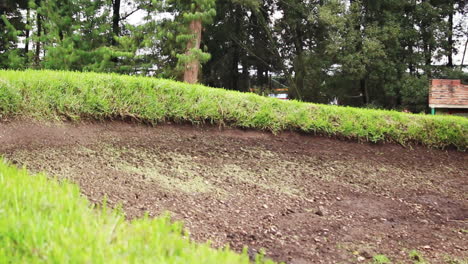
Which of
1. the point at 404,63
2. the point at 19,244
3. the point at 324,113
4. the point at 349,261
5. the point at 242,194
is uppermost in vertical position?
the point at 404,63

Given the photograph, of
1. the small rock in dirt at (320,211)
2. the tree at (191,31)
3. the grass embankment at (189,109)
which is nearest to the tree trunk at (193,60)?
the tree at (191,31)

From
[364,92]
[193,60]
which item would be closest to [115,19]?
[193,60]

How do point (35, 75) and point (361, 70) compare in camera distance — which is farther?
point (361, 70)

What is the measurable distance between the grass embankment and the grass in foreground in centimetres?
241

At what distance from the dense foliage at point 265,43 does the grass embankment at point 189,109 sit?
508cm

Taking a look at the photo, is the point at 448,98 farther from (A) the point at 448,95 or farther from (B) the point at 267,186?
(B) the point at 267,186

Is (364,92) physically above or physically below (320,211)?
above

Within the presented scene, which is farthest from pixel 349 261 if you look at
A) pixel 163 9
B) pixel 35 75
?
pixel 163 9

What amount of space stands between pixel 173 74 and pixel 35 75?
6341mm

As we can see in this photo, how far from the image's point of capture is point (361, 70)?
1430cm

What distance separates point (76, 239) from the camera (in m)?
1.02

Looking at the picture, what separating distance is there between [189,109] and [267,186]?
144 cm

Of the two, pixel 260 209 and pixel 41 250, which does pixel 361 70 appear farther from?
pixel 41 250

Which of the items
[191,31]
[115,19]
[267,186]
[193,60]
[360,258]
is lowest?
[360,258]
